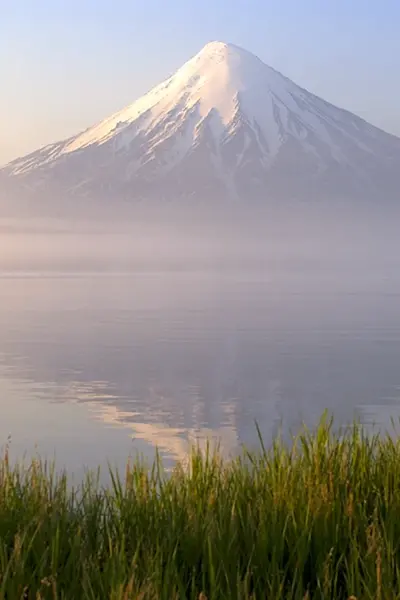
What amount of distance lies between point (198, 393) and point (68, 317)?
1596cm

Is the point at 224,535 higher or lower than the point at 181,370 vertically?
lower

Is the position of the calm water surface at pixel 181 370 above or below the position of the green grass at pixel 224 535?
above

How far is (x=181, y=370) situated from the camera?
2195 cm

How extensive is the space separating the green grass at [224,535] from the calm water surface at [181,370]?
1.60 m

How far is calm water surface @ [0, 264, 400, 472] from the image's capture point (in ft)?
47.6

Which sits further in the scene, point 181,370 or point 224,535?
point 181,370

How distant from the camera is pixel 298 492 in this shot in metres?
5.18

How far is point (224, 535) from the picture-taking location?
15.8 ft

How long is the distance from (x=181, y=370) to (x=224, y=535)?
56.3 feet

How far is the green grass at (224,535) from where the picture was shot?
435cm

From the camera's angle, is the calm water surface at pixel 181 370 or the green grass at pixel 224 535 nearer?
the green grass at pixel 224 535

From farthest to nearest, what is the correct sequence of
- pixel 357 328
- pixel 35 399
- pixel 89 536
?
pixel 357 328 → pixel 35 399 → pixel 89 536

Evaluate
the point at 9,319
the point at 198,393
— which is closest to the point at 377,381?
the point at 198,393

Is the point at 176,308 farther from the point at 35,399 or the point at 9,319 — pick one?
the point at 35,399
